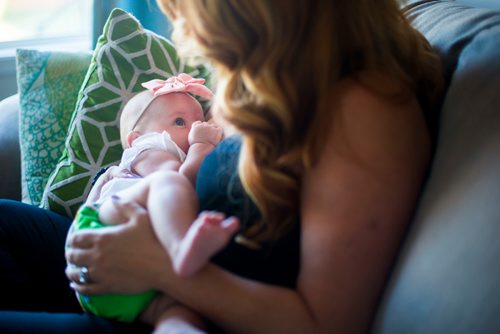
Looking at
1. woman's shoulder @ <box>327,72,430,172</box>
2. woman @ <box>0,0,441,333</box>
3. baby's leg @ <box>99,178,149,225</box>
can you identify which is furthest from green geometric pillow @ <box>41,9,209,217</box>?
woman's shoulder @ <box>327,72,430,172</box>

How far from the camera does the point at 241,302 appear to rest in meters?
0.78

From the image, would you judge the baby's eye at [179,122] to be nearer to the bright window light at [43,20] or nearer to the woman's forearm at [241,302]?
the woman's forearm at [241,302]

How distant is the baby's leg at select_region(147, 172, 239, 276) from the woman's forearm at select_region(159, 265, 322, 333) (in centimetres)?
4

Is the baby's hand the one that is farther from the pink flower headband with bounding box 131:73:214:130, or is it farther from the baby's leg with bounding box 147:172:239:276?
the baby's leg with bounding box 147:172:239:276

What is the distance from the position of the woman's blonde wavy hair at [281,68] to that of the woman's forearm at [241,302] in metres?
0.08

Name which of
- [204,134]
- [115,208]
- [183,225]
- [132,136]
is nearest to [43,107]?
[132,136]

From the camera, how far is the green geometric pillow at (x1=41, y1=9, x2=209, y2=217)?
4.60 feet

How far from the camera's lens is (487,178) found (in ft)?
2.14

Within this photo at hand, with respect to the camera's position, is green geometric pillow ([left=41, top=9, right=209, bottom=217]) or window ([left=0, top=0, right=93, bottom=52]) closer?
green geometric pillow ([left=41, top=9, right=209, bottom=217])

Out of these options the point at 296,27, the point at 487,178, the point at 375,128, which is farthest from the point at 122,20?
the point at 487,178

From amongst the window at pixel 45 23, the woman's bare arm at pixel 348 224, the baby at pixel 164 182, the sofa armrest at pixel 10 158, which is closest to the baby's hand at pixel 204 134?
the baby at pixel 164 182

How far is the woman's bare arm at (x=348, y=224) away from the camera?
0.73m

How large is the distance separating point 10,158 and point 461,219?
131cm

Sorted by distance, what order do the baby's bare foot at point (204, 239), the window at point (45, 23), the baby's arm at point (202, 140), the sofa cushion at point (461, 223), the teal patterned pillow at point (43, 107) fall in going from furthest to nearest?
the window at point (45, 23), the teal patterned pillow at point (43, 107), the baby's arm at point (202, 140), the baby's bare foot at point (204, 239), the sofa cushion at point (461, 223)
